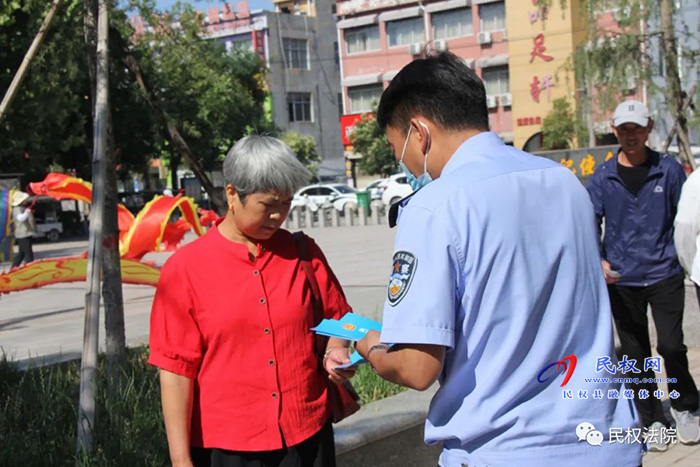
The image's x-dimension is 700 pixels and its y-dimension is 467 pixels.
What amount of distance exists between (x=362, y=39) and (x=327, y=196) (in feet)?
52.9

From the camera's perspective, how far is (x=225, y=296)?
293cm

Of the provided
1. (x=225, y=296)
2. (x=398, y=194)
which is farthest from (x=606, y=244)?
(x=398, y=194)

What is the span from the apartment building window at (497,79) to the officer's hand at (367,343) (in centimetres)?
4833

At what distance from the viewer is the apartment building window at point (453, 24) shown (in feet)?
168

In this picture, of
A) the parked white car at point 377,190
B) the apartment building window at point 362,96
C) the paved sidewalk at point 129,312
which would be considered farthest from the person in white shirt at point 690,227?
the apartment building window at point 362,96

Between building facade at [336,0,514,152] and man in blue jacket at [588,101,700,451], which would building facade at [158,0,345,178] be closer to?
building facade at [336,0,514,152]

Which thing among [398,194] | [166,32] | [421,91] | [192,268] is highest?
[166,32]

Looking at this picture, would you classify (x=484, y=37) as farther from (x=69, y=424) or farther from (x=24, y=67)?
(x=69, y=424)

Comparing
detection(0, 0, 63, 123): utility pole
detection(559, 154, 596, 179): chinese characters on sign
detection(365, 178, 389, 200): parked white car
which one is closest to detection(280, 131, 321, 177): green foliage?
detection(365, 178, 389, 200): parked white car

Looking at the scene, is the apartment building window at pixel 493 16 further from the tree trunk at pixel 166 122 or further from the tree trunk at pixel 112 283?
the tree trunk at pixel 112 283

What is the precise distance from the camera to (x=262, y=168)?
2.96 metres

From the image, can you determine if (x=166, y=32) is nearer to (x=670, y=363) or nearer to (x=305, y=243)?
(x=305, y=243)

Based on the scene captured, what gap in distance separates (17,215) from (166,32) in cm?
1463

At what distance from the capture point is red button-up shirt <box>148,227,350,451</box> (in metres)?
2.90
